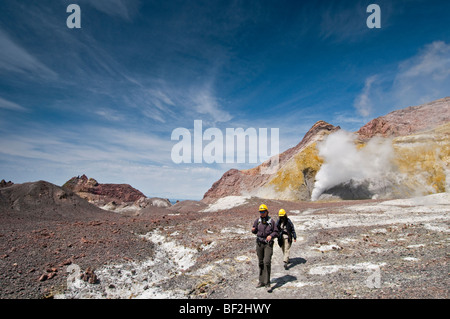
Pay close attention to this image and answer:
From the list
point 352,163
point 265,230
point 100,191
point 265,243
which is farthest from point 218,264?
point 100,191

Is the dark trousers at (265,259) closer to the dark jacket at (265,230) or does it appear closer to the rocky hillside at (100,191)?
the dark jacket at (265,230)

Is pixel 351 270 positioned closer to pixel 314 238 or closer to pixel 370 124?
pixel 314 238

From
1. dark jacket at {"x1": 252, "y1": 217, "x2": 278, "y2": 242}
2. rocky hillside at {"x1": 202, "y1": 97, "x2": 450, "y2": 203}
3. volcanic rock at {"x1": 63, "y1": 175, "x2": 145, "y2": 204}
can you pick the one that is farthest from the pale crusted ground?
volcanic rock at {"x1": 63, "y1": 175, "x2": 145, "y2": 204}

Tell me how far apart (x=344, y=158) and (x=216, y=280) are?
181ft

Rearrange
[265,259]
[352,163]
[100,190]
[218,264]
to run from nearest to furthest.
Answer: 1. [265,259]
2. [218,264]
3. [352,163]
4. [100,190]

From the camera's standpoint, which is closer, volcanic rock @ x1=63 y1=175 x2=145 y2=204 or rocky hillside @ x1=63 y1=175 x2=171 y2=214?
rocky hillside @ x1=63 y1=175 x2=171 y2=214

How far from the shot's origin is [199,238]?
57.0 feet

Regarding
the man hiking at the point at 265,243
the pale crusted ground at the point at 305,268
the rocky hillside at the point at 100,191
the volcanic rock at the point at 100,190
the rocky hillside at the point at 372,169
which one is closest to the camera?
the pale crusted ground at the point at 305,268

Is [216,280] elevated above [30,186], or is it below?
below

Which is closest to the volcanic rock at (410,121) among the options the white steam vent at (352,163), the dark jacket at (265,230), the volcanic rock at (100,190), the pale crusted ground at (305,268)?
the white steam vent at (352,163)

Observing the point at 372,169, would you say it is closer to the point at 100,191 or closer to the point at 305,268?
the point at 305,268

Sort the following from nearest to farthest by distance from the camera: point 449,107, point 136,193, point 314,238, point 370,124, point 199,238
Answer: point 314,238
point 199,238
point 370,124
point 449,107
point 136,193

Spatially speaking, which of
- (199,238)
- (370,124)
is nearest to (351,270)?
(199,238)

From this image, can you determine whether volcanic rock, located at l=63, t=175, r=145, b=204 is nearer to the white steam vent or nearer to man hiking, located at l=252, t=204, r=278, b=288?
the white steam vent
